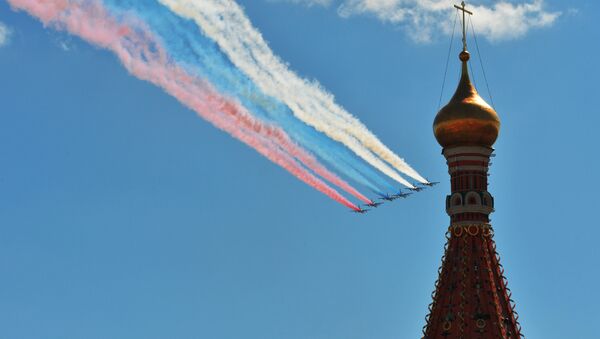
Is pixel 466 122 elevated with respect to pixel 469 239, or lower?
elevated

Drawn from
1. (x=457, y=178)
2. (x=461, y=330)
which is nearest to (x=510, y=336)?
(x=461, y=330)

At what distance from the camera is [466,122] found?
9050 cm

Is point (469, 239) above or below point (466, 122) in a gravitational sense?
below

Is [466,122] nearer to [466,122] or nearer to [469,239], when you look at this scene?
[466,122]

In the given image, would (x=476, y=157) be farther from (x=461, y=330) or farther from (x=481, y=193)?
(x=461, y=330)

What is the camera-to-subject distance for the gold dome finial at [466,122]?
9056 cm

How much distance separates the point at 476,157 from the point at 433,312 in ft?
26.3

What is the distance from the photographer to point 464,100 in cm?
9112

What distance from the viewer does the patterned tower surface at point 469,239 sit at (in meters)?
88.1

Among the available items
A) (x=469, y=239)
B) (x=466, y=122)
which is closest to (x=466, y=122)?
(x=466, y=122)

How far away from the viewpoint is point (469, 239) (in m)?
90.1

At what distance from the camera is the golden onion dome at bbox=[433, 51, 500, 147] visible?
3563 inches

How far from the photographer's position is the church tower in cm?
8812

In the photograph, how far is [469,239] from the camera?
9012cm
